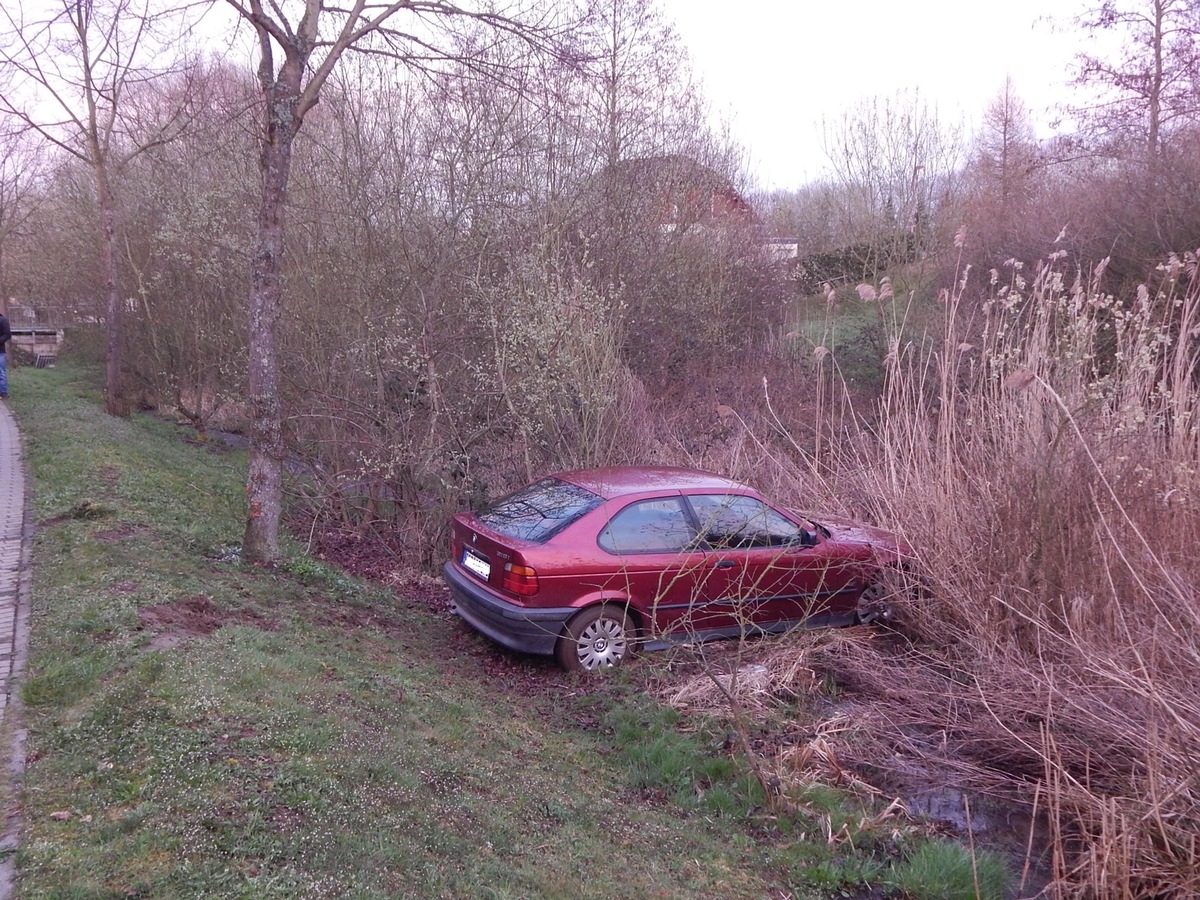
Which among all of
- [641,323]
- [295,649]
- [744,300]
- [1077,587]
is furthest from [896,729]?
[744,300]

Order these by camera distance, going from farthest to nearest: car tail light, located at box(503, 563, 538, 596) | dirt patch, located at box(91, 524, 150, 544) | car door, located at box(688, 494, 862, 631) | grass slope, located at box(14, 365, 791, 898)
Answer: dirt patch, located at box(91, 524, 150, 544), car door, located at box(688, 494, 862, 631), car tail light, located at box(503, 563, 538, 596), grass slope, located at box(14, 365, 791, 898)

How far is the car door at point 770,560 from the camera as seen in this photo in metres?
7.34

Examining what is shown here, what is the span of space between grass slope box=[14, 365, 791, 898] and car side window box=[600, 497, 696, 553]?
3.74 feet

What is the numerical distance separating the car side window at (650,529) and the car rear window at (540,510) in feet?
0.82

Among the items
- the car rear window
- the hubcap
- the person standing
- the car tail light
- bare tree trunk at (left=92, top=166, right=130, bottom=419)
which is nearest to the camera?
the car tail light

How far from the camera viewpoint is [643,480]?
25.0 ft

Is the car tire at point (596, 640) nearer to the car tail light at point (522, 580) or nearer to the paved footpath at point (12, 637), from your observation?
the car tail light at point (522, 580)

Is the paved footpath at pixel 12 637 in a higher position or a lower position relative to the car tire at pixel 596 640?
higher

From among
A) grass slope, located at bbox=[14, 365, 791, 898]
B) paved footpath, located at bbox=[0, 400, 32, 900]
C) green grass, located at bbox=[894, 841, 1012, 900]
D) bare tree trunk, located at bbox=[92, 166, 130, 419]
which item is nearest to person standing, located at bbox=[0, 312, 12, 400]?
bare tree trunk, located at bbox=[92, 166, 130, 419]

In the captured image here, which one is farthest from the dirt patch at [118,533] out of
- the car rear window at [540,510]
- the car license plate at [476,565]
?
the car rear window at [540,510]

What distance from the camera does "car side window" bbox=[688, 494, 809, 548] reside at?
7355 millimetres

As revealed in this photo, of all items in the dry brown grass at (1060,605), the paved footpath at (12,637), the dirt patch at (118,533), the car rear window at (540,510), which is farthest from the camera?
the dirt patch at (118,533)

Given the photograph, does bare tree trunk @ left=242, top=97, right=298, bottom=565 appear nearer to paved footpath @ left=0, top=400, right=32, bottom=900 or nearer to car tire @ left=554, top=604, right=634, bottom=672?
paved footpath @ left=0, top=400, right=32, bottom=900

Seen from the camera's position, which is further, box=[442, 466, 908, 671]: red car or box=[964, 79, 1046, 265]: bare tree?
box=[964, 79, 1046, 265]: bare tree
